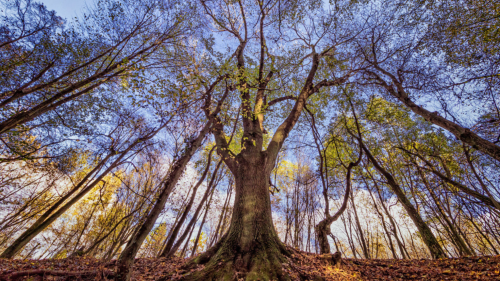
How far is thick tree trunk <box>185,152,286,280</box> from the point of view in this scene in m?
2.44

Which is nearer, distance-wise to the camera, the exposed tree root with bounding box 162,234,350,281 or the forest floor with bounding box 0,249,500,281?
the forest floor with bounding box 0,249,500,281

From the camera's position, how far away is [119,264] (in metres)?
2.08

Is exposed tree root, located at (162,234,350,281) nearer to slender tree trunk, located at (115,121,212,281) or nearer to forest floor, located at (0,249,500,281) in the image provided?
forest floor, located at (0,249,500,281)

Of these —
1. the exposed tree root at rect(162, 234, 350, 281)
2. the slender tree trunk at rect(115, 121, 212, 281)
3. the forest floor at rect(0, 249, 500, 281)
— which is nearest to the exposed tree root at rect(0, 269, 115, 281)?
the forest floor at rect(0, 249, 500, 281)

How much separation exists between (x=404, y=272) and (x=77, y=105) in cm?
967

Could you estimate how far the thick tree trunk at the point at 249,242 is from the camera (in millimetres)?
2436

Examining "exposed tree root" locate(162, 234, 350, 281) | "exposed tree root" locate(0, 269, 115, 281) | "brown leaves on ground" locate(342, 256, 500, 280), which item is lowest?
"exposed tree root" locate(0, 269, 115, 281)

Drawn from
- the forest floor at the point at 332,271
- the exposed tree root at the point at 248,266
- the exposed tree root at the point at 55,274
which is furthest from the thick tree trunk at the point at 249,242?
the exposed tree root at the point at 55,274

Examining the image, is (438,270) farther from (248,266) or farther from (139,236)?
(139,236)

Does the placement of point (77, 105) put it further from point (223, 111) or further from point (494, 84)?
point (494, 84)

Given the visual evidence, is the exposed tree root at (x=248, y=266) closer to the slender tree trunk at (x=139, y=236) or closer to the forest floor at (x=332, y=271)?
the forest floor at (x=332, y=271)

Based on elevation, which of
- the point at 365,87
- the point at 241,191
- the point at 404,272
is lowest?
the point at 404,272

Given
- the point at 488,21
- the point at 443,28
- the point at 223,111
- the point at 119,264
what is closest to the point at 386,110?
the point at 443,28

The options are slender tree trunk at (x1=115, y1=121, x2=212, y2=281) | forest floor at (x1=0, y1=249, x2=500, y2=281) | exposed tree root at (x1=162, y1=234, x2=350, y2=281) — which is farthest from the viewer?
exposed tree root at (x1=162, y1=234, x2=350, y2=281)
